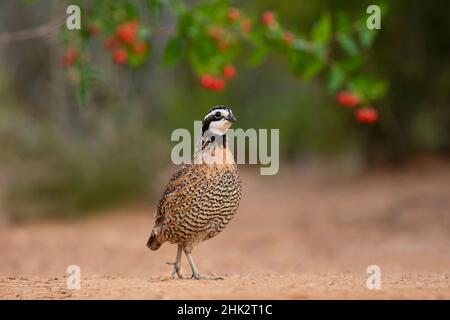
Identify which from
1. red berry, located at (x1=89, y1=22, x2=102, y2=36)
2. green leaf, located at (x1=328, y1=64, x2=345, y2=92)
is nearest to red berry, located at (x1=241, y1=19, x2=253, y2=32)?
green leaf, located at (x1=328, y1=64, x2=345, y2=92)

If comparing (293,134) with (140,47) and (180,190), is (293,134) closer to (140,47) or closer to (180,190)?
(140,47)

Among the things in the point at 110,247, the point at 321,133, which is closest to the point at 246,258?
the point at 110,247

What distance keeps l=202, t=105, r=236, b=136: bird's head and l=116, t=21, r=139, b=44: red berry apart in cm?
354

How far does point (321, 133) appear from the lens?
78.0 ft

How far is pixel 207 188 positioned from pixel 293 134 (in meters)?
20.2

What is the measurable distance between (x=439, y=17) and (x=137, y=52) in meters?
10.8

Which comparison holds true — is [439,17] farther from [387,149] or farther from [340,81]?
[340,81]

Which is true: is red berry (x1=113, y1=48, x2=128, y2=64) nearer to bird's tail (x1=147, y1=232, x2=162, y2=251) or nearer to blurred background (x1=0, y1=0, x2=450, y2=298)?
blurred background (x1=0, y1=0, x2=450, y2=298)

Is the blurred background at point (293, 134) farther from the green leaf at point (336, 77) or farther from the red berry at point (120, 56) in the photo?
the green leaf at point (336, 77)

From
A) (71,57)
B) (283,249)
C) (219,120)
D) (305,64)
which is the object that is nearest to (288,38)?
A: (305,64)

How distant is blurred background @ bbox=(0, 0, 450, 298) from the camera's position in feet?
52.2

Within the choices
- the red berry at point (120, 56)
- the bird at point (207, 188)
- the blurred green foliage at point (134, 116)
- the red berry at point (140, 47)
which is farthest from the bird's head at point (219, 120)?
the blurred green foliage at point (134, 116)


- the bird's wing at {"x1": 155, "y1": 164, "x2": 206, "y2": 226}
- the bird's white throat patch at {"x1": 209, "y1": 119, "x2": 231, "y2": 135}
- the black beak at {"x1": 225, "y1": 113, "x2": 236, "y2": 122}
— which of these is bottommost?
the bird's wing at {"x1": 155, "y1": 164, "x2": 206, "y2": 226}
